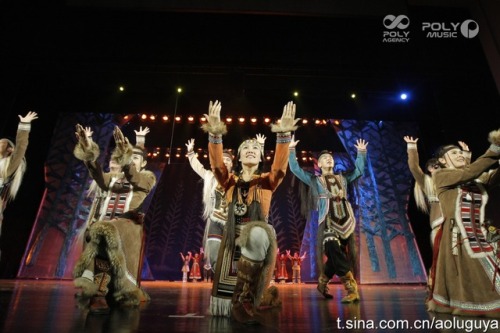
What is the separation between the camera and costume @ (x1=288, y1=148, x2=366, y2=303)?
10.5ft

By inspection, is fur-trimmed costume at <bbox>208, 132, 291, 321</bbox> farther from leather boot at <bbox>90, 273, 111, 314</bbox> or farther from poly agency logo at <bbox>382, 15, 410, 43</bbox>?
poly agency logo at <bbox>382, 15, 410, 43</bbox>

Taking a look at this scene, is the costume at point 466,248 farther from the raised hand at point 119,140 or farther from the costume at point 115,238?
the raised hand at point 119,140

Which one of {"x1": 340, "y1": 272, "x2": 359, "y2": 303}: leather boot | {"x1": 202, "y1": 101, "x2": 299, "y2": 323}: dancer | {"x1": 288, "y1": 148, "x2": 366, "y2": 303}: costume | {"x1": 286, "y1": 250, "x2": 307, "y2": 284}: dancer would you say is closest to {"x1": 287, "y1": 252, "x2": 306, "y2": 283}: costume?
{"x1": 286, "y1": 250, "x2": 307, "y2": 284}: dancer

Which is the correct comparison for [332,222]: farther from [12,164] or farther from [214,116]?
[12,164]

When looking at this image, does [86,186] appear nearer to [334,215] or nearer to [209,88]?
[209,88]

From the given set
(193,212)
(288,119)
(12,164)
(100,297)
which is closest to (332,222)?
(288,119)

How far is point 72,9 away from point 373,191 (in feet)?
22.1

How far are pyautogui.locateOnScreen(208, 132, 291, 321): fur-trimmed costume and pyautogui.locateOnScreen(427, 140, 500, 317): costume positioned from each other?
1.08 m

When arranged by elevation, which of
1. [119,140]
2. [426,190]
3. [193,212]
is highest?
[193,212]

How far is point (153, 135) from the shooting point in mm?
7910

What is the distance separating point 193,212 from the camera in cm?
790

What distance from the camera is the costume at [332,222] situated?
3.19 metres

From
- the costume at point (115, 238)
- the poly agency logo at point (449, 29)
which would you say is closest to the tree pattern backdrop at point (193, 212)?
the poly agency logo at point (449, 29)

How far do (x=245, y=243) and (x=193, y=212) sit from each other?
634cm
